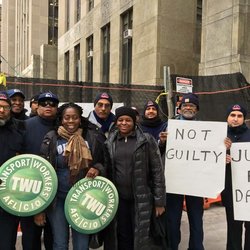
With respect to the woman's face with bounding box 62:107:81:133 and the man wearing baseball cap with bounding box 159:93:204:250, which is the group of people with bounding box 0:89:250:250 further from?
the man wearing baseball cap with bounding box 159:93:204:250

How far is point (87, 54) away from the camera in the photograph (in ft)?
80.5

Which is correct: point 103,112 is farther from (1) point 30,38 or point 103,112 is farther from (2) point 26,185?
(1) point 30,38

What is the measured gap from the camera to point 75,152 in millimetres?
3293

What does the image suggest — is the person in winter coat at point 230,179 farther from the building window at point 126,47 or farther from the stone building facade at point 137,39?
the building window at point 126,47

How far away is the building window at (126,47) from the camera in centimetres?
1819

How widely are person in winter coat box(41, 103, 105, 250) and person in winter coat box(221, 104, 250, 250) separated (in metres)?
1.44

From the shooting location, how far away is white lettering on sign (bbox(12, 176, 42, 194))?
10.8 ft

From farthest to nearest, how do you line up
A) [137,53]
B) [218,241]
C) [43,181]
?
[137,53] → [218,241] → [43,181]

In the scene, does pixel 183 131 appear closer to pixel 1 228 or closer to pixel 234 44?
pixel 1 228

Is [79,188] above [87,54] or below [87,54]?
below

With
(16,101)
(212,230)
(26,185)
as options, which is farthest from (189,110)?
(212,230)

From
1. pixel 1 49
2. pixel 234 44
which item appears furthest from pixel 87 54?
pixel 1 49

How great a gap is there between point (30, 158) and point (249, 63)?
29.0ft

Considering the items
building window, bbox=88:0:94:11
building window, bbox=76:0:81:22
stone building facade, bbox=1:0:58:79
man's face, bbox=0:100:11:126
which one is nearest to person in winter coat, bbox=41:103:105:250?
man's face, bbox=0:100:11:126
